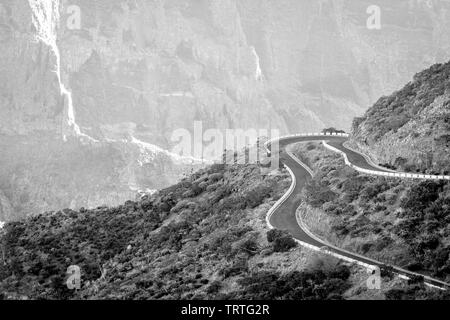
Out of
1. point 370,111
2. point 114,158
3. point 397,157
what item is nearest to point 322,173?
point 397,157

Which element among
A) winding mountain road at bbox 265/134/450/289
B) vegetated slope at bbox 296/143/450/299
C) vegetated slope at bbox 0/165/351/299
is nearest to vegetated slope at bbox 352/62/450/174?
winding mountain road at bbox 265/134/450/289

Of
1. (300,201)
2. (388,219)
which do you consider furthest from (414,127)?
(388,219)

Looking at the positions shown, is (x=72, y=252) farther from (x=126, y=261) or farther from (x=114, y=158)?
(x=114, y=158)

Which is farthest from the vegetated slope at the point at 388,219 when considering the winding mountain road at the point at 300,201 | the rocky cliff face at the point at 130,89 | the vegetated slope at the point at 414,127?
the rocky cliff face at the point at 130,89

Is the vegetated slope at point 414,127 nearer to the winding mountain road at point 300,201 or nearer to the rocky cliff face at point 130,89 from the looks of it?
the winding mountain road at point 300,201

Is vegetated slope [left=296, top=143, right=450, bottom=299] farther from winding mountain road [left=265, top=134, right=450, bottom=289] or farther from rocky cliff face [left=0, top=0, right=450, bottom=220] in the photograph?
rocky cliff face [left=0, top=0, right=450, bottom=220]

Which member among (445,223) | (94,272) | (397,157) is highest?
(397,157)
